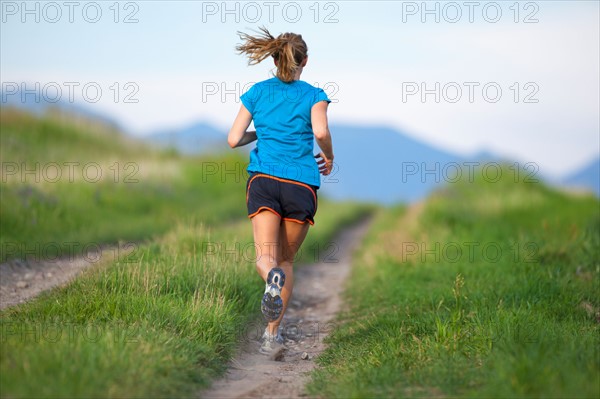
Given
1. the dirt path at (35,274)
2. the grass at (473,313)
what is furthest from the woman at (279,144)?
the dirt path at (35,274)

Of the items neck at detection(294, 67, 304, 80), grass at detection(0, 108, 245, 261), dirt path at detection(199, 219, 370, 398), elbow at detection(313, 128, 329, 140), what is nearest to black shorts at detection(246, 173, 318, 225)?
elbow at detection(313, 128, 329, 140)

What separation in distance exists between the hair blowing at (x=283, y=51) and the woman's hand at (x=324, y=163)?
715 millimetres

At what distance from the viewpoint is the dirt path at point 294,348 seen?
192 inches

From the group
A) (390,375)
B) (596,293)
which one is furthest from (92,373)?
(596,293)

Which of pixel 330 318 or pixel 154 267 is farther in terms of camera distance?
pixel 330 318

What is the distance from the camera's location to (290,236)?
603 centimetres

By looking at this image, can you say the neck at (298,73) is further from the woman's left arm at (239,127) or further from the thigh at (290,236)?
the thigh at (290,236)

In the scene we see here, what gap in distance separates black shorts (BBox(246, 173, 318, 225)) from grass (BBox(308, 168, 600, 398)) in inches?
48.0

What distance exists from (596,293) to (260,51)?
174 inches

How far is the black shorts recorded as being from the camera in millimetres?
5777

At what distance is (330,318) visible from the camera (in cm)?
795

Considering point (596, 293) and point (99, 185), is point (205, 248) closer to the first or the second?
point (596, 293)

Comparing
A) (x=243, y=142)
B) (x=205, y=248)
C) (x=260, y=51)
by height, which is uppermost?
(x=260, y=51)

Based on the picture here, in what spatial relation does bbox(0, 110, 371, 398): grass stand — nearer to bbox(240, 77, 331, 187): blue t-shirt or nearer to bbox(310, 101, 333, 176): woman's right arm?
bbox(240, 77, 331, 187): blue t-shirt
